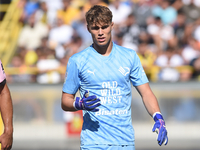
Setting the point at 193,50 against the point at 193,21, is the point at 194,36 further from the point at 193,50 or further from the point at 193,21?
the point at 193,21

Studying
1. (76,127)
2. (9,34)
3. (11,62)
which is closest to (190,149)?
(76,127)

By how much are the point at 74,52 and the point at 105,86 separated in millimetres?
7909

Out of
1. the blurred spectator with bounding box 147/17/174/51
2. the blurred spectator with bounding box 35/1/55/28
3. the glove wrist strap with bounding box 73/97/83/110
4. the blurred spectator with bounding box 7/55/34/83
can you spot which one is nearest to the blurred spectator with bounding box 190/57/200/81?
the blurred spectator with bounding box 147/17/174/51

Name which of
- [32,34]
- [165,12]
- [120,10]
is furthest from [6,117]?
[32,34]

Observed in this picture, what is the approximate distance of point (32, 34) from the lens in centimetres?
1362

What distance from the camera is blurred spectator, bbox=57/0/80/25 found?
1324 cm

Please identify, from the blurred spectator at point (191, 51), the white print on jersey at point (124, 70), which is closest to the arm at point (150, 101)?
the white print on jersey at point (124, 70)

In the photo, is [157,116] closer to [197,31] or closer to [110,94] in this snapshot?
[110,94]

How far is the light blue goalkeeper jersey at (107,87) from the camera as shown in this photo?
3.88 meters

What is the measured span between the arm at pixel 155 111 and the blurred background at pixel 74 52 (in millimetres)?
4210

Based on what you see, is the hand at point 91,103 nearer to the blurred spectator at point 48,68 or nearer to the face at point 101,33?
the face at point 101,33

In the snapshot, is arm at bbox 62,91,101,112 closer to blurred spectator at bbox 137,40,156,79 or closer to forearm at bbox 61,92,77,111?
forearm at bbox 61,92,77,111

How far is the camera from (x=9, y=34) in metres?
14.2

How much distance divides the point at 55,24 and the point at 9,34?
2.14 m
